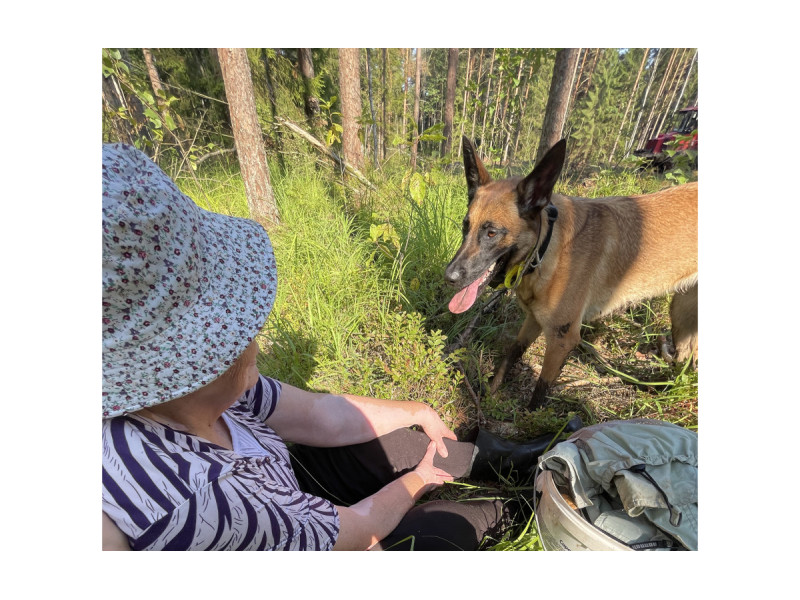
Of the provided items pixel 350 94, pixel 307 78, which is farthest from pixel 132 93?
pixel 307 78

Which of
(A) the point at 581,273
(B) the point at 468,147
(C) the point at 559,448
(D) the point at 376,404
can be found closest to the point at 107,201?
(D) the point at 376,404

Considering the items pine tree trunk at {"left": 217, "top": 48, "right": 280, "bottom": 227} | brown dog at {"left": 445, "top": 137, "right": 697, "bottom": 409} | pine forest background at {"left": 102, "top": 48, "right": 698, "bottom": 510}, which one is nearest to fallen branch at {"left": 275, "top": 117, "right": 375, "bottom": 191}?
pine forest background at {"left": 102, "top": 48, "right": 698, "bottom": 510}

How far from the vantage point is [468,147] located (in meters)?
2.11

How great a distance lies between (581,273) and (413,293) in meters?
1.38

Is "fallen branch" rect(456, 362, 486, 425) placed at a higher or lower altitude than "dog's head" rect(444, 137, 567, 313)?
lower

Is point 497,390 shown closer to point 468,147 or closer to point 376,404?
point 376,404

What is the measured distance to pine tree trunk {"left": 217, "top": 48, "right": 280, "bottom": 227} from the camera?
12.1 feet

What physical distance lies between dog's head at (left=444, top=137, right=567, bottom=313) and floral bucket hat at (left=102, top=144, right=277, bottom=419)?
139 centimetres

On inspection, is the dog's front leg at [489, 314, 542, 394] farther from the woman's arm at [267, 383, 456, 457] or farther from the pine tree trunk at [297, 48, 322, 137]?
the pine tree trunk at [297, 48, 322, 137]

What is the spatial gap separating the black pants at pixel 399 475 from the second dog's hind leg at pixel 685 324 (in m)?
1.90

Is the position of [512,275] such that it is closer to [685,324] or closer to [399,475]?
[399,475]

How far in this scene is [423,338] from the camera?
8.39 ft

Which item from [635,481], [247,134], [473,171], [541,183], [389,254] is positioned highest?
[247,134]

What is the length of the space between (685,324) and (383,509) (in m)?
2.63
